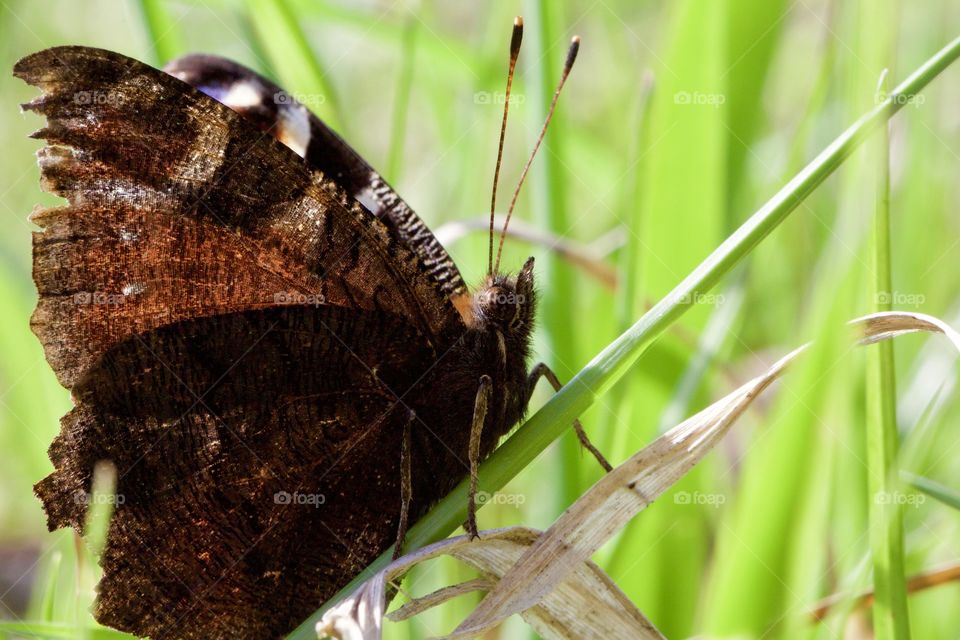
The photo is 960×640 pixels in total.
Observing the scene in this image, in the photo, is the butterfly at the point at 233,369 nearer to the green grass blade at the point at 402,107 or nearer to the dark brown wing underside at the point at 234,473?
the dark brown wing underside at the point at 234,473

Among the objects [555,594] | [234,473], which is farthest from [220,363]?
[555,594]

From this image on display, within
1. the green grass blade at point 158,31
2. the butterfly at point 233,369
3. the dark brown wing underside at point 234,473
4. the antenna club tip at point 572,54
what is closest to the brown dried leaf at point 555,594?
the butterfly at point 233,369

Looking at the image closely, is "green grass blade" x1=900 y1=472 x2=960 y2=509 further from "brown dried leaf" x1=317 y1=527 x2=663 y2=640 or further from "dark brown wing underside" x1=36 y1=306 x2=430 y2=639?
"dark brown wing underside" x1=36 y1=306 x2=430 y2=639

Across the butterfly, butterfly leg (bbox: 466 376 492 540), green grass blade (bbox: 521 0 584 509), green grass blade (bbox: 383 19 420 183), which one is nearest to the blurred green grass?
green grass blade (bbox: 521 0 584 509)

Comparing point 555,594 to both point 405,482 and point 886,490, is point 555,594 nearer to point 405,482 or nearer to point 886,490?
point 405,482

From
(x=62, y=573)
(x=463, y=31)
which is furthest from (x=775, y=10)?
(x=463, y=31)

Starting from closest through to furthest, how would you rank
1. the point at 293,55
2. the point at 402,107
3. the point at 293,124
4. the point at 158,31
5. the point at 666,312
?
the point at 666,312, the point at 293,124, the point at 158,31, the point at 293,55, the point at 402,107

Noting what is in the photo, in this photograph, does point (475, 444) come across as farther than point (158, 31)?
No
